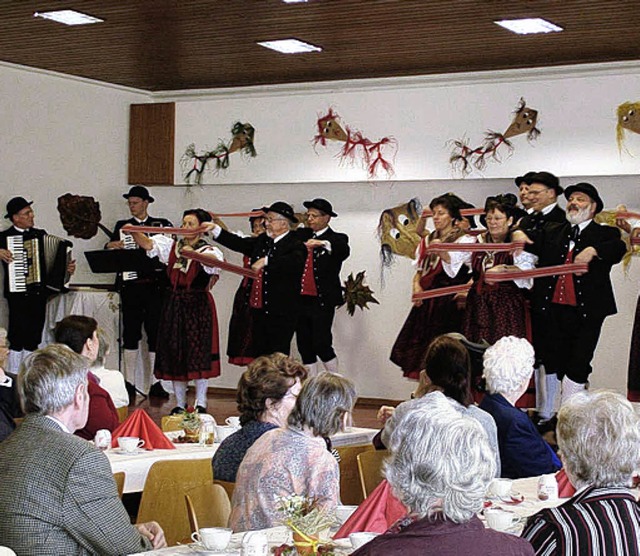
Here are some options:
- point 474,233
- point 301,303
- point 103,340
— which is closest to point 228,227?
point 301,303

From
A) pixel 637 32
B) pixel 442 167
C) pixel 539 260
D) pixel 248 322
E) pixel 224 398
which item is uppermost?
pixel 637 32

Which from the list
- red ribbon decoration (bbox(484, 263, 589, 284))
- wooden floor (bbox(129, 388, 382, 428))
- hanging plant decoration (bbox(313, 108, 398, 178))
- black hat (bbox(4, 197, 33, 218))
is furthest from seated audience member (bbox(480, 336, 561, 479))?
black hat (bbox(4, 197, 33, 218))

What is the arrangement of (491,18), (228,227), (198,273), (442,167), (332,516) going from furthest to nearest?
1. (228,227)
2. (442,167)
3. (198,273)
4. (491,18)
5. (332,516)

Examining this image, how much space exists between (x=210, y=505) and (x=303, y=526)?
2.47ft

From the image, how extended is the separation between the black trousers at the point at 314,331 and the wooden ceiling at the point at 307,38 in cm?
208

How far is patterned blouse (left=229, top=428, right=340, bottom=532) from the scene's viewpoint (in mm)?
3457

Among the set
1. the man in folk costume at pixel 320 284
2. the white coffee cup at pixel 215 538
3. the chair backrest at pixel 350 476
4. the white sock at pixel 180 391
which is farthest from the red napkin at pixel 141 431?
the man in folk costume at pixel 320 284

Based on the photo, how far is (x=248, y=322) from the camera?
10.3 metres

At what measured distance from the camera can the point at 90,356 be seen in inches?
212

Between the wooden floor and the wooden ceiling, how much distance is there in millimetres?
2955

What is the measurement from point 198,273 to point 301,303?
38.9 inches

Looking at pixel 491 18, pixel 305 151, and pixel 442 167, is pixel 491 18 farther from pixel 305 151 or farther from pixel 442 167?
pixel 305 151

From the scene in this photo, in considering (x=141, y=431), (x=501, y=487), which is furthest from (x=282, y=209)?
(x=501, y=487)

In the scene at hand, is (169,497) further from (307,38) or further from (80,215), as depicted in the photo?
(80,215)
